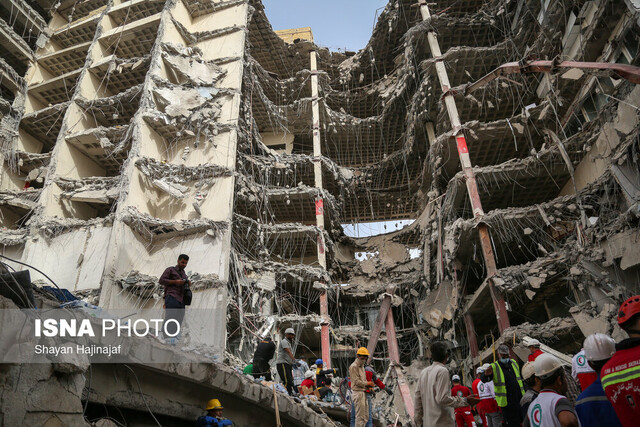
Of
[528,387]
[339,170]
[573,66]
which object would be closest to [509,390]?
[528,387]

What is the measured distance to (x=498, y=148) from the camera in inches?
734

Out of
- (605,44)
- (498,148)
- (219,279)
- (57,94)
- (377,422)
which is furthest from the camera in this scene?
(57,94)

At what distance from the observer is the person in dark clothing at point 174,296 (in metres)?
6.72

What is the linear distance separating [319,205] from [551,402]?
17349mm

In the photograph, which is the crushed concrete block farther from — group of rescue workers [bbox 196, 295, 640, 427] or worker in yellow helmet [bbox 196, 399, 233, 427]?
worker in yellow helmet [bbox 196, 399, 233, 427]

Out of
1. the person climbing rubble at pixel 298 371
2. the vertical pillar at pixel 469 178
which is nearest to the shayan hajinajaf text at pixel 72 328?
the person climbing rubble at pixel 298 371

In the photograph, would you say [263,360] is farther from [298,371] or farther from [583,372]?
[583,372]

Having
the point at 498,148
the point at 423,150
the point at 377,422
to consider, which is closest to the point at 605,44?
the point at 498,148

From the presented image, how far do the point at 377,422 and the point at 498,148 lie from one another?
579 inches

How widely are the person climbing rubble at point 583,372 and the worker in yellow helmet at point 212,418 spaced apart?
12.3ft

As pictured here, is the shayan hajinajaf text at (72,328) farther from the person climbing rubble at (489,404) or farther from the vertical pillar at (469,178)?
the vertical pillar at (469,178)

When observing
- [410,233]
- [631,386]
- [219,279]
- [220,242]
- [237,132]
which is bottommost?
[631,386]

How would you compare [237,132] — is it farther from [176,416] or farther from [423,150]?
[176,416]

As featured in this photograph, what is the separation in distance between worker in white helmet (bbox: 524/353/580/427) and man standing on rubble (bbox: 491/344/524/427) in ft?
8.04
